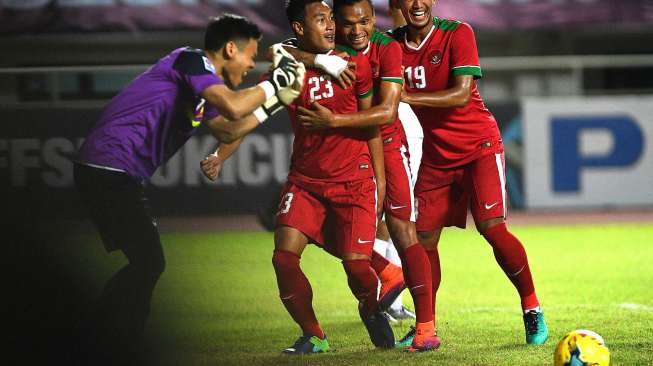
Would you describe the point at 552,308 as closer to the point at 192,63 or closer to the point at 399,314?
the point at 399,314

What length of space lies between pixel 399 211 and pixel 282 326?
63.4 inches

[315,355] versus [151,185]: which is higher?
[315,355]

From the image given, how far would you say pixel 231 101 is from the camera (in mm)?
5961

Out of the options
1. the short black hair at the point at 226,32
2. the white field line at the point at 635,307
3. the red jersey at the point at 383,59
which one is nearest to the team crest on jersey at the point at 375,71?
the red jersey at the point at 383,59

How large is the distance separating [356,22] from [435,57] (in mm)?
590

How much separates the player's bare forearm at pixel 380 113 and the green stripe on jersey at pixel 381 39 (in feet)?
0.98

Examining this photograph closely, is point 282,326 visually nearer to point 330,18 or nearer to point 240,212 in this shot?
point 330,18

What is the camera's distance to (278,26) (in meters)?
16.6

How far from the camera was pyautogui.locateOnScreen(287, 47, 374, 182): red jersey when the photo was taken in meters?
6.64

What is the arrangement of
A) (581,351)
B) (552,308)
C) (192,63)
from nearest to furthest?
(581,351) → (192,63) → (552,308)

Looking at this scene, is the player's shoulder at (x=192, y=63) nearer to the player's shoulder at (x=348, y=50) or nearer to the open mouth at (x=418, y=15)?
the player's shoulder at (x=348, y=50)

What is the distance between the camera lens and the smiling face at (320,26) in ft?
21.7

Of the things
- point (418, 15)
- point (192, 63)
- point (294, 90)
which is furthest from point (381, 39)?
point (192, 63)

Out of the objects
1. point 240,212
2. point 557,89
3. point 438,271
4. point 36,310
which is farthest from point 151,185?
point 438,271
